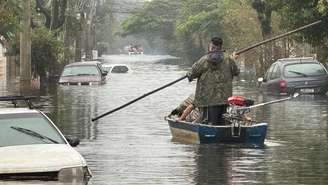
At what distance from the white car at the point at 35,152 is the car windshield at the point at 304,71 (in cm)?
2174

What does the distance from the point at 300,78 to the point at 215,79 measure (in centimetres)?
1582

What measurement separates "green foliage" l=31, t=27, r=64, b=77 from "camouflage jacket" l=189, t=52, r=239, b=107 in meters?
32.8

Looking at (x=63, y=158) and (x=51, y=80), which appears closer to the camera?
(x=63, y=158)

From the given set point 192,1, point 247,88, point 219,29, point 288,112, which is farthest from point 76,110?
point 192,1

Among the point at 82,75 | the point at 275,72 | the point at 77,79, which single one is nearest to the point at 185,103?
the point at 275,72

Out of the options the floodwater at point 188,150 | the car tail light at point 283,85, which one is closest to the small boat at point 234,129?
the floodwater at point 188,150

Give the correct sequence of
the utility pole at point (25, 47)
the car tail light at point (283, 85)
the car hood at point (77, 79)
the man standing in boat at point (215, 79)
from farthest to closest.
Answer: the car hood at point (77, 79), the utility pole at point (25, 47), the car tail light at point (283, 85), the man standing in boat at point (215, 79)

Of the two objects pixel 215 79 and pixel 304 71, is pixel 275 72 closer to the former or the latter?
pixel 304 71

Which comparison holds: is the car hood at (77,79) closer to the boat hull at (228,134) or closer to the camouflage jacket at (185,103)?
the camouflage jacket at (185,103)

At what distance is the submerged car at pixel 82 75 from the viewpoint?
4803 cm

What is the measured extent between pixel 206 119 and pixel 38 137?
Answer: 6.63 meters

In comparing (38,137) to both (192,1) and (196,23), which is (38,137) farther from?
(192,1)

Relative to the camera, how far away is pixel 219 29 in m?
95.2

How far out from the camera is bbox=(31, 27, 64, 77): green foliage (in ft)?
170
